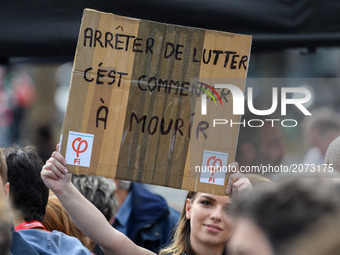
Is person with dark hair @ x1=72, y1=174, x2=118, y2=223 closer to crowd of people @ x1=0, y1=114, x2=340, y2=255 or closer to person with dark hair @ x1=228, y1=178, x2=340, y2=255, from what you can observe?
crowd of people @ x1=0, y1=114, x2=340, y2=255

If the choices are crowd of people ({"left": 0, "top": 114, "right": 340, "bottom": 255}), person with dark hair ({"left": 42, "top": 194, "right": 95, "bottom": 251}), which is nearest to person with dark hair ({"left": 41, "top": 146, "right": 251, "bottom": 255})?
crowd of people ({"left": 0, "top": 114, "right": 340, "bottom": 255})

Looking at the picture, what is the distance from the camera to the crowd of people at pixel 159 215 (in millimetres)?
1188

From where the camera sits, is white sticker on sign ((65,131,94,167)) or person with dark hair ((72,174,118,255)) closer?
white sticker on sign ((65,131,94,167))

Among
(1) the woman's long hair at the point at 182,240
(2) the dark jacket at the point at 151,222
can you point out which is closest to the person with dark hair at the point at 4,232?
(1) the woman's long hair at the point at 182,240

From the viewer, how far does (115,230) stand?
2.48 metres

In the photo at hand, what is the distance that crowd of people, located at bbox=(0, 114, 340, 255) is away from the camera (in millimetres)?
1188

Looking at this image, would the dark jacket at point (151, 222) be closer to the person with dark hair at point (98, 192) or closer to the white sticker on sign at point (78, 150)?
the person with dark hair at point (98, 192)

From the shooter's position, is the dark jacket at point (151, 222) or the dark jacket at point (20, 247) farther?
the dark jacket at point (151, 222)

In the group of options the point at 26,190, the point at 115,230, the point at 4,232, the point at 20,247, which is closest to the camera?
the point at 4,232

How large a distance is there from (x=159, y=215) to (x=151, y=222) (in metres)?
0.08

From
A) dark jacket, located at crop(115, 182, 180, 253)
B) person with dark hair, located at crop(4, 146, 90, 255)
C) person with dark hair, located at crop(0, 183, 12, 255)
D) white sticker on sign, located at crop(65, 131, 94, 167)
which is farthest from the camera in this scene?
dark jacket, located at crop(115, 182, 180, 253)

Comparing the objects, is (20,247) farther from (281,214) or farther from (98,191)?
(98,191)

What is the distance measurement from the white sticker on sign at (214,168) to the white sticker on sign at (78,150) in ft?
1.56

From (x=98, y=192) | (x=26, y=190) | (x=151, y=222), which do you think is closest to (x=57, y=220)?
(x=26, y=190)
